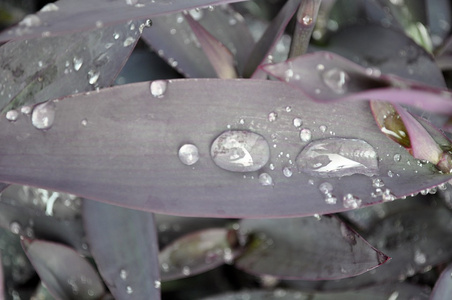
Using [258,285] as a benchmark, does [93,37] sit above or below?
above

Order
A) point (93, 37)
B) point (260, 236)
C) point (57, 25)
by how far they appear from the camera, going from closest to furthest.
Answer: point (57, 25) → point (93, 37) → point (260, 236)

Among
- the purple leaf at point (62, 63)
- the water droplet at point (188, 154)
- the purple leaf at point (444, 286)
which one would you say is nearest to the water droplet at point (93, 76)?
the purple leaf at point (62, 63)

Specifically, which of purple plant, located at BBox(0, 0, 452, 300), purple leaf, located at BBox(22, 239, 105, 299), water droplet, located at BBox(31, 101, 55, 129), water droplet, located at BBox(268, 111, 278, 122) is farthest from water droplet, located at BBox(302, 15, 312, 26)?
purple leaf, located at BBox(22, 239, 105, 299)

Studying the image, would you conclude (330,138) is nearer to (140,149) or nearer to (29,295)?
(140,149)

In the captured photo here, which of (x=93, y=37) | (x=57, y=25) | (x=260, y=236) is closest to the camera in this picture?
(x=57, y=25)

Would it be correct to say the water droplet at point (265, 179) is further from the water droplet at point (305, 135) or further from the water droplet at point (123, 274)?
the water droplet at point (123, 274)

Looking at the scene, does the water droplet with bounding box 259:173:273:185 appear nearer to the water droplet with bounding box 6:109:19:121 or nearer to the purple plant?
the purple plant

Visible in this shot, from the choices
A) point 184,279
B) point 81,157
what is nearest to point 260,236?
point 184,279
